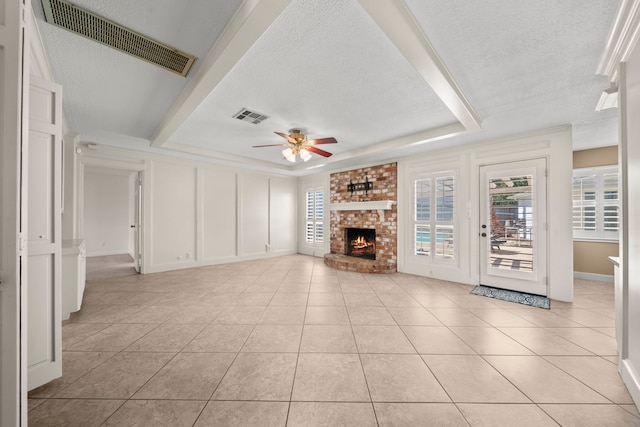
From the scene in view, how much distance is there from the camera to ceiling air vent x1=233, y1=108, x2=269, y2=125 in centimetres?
298

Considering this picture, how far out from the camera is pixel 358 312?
293cm

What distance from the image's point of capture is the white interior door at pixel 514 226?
3506 millimetres

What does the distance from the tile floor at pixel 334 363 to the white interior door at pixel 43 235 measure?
0.24 m

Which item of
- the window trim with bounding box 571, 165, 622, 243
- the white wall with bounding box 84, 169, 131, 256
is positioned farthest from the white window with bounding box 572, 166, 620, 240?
the white wall with bounding box 84, 169, 131, 256

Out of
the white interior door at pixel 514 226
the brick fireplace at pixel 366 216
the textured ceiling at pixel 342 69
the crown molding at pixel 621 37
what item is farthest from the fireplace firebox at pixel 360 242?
the crown molding at pixel 621 37

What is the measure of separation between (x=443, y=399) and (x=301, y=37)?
2.67 m

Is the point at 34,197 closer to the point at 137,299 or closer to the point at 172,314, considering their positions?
the point at 172,314

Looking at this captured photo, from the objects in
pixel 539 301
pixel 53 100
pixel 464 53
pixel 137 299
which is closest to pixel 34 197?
pixel 53 100

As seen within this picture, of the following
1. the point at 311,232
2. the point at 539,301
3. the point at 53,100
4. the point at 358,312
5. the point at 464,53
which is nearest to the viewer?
the point at 53,100

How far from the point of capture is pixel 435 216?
4.56 metres

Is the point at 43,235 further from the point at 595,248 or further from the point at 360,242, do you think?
the point at 595,248

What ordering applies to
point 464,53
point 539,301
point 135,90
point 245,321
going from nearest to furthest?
point 464,53
point 135,90
point 245,321
point 539,301

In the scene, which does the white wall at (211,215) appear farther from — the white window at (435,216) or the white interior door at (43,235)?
the white window at (435,216)

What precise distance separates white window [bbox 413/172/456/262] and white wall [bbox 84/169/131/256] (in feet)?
26.5
